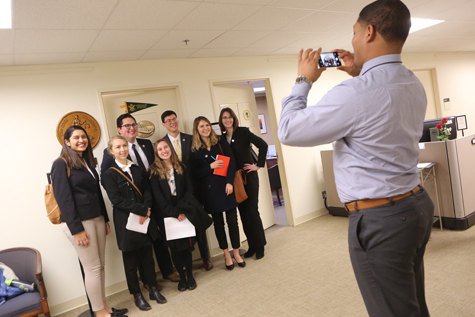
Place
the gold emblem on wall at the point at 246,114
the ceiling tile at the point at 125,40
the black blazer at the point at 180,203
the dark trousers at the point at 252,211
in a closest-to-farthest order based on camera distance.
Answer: the ceiling tile at the point at 125,40 → the black blazer at the point at 180,203 → the dark trousers at the point at 252,211 → the gold emblem on wall at the point at 246,114

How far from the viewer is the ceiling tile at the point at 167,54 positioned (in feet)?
13.0

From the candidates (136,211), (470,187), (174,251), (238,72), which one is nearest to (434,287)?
(470,187)

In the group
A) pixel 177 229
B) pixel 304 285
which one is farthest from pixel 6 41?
pixel 304 285

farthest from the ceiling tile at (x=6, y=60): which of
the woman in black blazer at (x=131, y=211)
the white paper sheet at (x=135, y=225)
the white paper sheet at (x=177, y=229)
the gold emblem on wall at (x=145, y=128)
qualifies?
the white paper sheet at (x=177, y=229)

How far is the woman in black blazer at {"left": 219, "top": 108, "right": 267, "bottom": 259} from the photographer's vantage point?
404 centimetres

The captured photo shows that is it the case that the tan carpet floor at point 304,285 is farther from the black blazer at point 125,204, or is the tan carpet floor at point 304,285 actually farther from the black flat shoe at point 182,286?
the black blazer at point 125,204

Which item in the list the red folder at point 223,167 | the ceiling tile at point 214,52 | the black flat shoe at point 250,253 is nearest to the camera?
the red folder at point 223,167

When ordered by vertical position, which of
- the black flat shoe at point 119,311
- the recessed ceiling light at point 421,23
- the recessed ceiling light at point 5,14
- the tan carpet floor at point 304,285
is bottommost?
the tan carpet floor at point 304,285

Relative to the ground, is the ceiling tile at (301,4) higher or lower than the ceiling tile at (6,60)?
higher

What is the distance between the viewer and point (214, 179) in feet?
12.4

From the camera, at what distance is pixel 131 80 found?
410cm

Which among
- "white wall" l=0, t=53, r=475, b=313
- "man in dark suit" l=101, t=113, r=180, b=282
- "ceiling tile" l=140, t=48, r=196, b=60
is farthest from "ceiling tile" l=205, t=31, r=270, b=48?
"man in dark suit" l=101, t=113, r=180, b=282

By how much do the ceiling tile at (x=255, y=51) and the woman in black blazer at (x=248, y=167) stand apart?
0.98 meters

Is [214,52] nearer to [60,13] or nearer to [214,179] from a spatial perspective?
[214,179]
